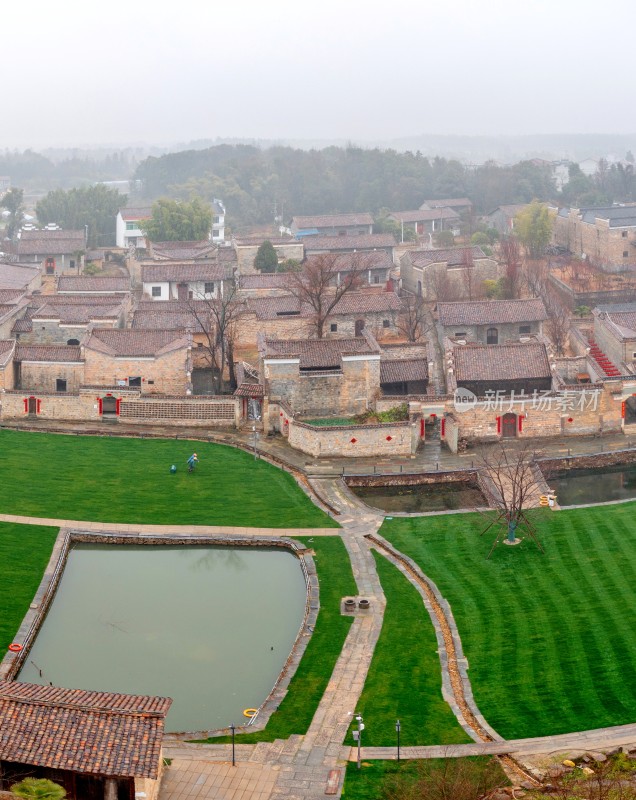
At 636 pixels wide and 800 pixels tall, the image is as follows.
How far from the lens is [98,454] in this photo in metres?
39.0

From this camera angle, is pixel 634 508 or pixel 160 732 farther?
pixel 634 508

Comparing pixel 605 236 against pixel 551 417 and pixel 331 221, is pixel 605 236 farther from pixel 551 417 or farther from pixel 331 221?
pixel 551 417

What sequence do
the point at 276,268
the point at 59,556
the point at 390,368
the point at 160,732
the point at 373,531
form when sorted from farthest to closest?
1. the point at 276,268
2. the point at 390,368
3. the point at 373,531
4. the point at 59,556
5. the point at 160,732

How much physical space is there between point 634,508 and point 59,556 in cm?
1608

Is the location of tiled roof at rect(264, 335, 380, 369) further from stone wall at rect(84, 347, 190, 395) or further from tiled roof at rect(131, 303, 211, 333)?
tiled roof at rect(131, 303, 211, 333)

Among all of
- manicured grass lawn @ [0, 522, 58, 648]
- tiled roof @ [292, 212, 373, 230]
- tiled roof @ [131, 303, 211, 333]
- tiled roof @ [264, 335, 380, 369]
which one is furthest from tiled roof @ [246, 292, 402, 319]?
tiled roof @ [292, 212, 373, 230]

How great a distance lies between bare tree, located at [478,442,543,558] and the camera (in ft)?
106

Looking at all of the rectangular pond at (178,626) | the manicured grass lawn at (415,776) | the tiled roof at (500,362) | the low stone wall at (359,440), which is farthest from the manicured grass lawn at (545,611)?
the tiled roof at (500,362)

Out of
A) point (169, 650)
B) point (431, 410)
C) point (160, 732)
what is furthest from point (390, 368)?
point (160, 732)

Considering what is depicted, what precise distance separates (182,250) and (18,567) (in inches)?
1509

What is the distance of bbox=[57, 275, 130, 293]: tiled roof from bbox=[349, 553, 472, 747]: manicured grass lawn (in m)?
31.5

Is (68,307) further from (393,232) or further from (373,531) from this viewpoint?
(393,232)

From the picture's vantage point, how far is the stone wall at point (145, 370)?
4403cm

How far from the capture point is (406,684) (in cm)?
2436
